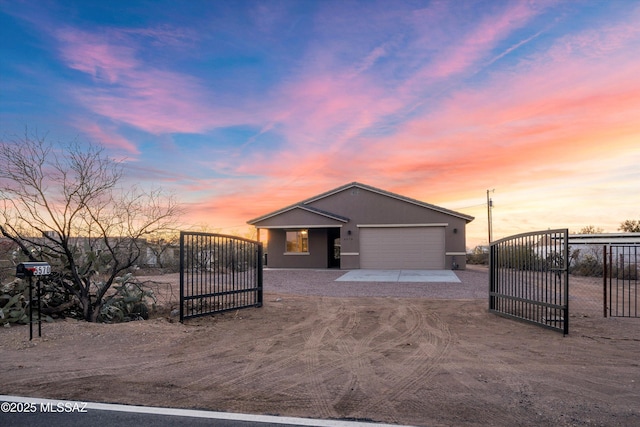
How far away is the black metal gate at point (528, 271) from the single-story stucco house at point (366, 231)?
12398mm

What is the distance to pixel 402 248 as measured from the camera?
2350 centimetres

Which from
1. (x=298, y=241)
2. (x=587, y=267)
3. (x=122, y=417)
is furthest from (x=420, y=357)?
(x=298, y=241)

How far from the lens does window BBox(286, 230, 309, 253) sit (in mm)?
25658

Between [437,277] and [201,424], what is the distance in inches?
646

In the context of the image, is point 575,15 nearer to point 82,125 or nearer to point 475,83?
point 475,83

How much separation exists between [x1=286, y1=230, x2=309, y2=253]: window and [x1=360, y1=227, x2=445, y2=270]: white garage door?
3.71 meters

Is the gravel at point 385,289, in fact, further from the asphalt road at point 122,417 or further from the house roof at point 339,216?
the asphalt road at point 122,417

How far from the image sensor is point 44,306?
827 centimetres

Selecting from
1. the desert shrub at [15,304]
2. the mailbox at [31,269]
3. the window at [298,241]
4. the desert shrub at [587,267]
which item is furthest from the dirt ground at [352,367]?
the window at [298,241]

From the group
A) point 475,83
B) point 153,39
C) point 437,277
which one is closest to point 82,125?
point 153,39

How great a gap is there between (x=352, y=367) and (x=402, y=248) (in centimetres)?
1858

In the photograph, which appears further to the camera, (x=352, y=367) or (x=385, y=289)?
(x=385, y=289)

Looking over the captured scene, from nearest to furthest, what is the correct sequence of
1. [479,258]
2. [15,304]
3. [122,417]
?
[122,417] < [15,304] < [479,258]

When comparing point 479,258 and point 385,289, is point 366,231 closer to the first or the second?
point 385,289
